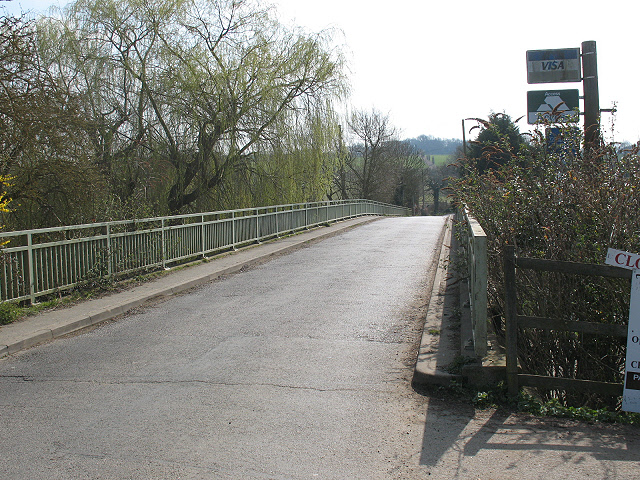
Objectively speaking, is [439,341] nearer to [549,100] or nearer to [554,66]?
[549,100]

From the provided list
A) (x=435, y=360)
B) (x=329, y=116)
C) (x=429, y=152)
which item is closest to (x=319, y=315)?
(x=435, y=360)

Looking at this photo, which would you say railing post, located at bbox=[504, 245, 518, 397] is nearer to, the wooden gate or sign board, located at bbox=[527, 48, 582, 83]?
the wooden gate

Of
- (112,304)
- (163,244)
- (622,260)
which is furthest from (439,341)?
(163,244)

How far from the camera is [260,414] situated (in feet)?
15.0

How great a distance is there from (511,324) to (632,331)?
2.96 ft

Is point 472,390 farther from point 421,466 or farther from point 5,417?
point 5,417

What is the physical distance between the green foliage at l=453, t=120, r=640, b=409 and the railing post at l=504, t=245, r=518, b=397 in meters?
0.71

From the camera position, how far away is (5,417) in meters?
4.57

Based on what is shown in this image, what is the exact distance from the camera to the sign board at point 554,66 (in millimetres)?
7820

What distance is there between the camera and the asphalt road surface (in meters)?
3.69

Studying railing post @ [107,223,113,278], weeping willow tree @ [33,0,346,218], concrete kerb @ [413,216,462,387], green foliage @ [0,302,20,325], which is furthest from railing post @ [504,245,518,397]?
weeping willow tree @ [33,0,346,218]

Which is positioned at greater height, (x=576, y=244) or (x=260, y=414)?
(x=576, y=244)

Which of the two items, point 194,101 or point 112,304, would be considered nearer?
point 112,304

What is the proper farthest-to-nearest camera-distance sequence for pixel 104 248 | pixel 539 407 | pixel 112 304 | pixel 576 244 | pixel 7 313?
pixel 104 248 → pixel 112 304 → pixel 7 313 → pixel 576 244 → pixel 539 407
